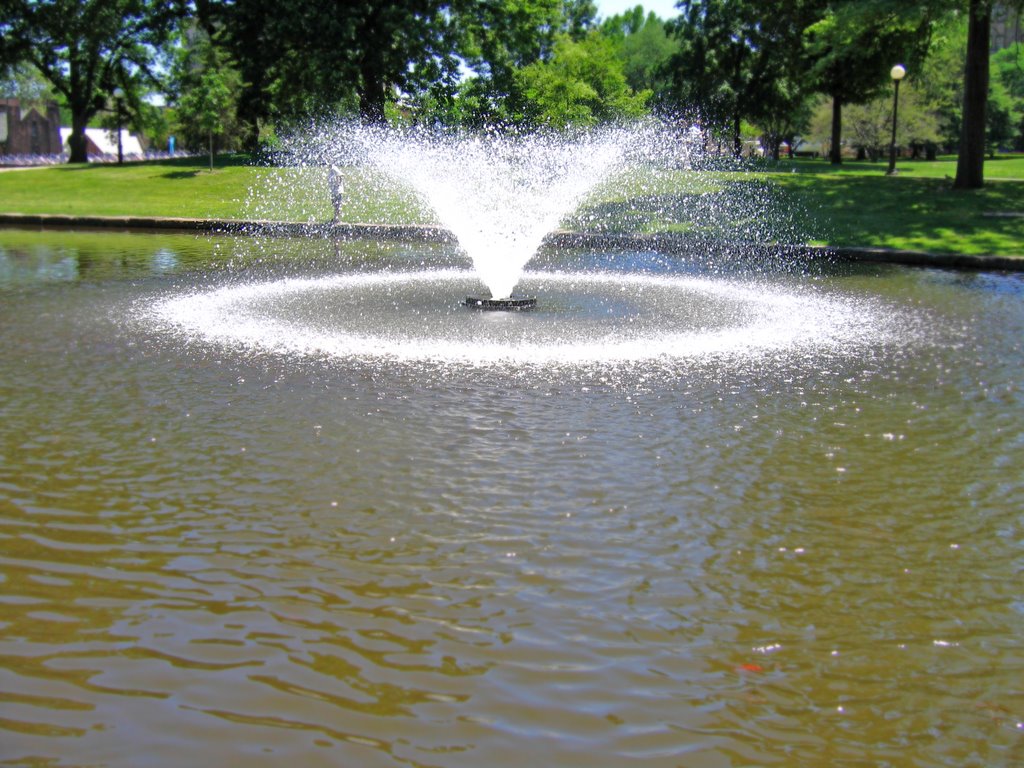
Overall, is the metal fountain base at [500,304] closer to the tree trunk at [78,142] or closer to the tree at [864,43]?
the tree at [864,43]

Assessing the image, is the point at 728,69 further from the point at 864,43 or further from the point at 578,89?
the point at 864,43

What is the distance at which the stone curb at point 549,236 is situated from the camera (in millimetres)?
18594

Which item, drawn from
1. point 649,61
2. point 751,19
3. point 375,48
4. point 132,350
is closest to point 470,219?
point 132,350

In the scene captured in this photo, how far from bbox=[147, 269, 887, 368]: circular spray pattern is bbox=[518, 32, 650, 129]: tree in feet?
91.2

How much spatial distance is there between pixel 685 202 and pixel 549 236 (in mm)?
5487

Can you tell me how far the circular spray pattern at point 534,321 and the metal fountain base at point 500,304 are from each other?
20cm

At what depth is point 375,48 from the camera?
128 feet

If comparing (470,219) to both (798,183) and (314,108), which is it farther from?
(314,108)

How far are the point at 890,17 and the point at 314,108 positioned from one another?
26.0 metres

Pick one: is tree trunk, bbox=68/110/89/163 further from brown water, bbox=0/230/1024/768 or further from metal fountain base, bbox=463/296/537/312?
brown water, bbox=0/230/1024/768

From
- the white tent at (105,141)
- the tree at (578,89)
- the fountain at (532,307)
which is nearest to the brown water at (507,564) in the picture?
the fountain at (532,307)

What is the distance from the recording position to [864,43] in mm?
32938

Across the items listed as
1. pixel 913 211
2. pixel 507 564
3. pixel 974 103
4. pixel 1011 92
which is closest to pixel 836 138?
pixel 974 103

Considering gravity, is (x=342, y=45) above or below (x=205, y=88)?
below
